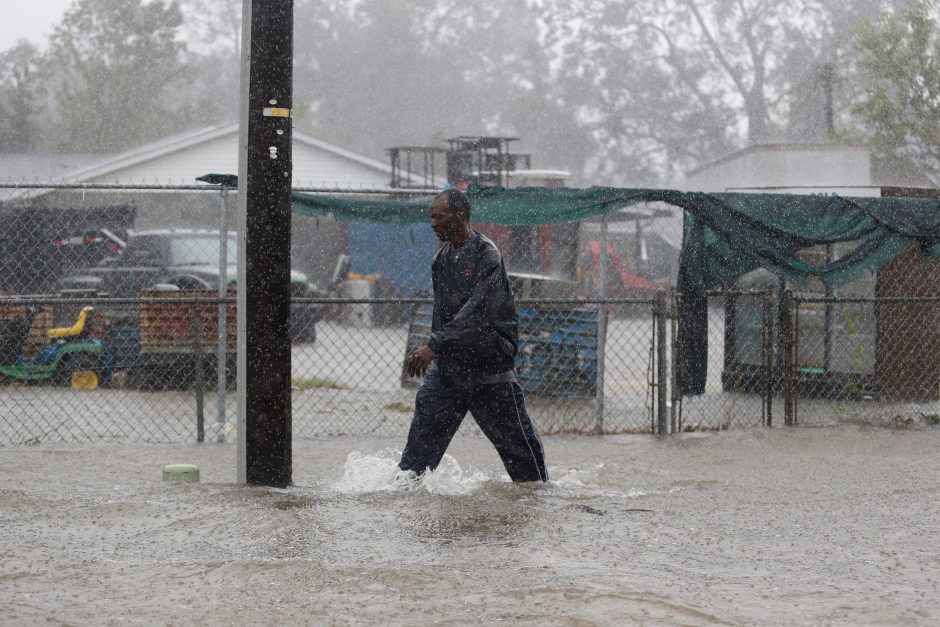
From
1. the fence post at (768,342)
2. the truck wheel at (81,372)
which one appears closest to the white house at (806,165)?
the fence post at (768,342)

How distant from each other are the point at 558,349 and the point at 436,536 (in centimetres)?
629

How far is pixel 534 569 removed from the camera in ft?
17.0

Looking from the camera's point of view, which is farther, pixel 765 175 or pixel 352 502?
pixel 765 175

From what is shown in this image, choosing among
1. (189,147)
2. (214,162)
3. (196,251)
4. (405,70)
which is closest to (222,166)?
(214,162)

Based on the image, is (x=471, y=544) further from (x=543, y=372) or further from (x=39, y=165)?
(x=39, y=165)

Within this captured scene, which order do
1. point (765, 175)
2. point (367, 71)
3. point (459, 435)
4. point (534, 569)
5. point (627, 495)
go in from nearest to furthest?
point (534, 569)
point (627, 495)
point (459, 435)
point (765, 175)
point (367, 71)

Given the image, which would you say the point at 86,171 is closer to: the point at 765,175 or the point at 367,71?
the point at 765,175

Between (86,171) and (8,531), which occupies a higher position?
(86,171)

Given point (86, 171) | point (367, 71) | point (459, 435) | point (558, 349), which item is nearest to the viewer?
point (459, 435)

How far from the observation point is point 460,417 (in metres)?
6.92

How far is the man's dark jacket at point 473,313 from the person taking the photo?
6574mm

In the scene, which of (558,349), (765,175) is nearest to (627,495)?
(558,349)

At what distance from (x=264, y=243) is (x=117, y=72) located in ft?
139

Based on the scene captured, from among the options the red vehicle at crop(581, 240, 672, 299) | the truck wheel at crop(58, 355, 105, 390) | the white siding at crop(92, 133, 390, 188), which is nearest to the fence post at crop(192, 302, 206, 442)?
the truck wheel at crop(58, 355, 105, 390)
